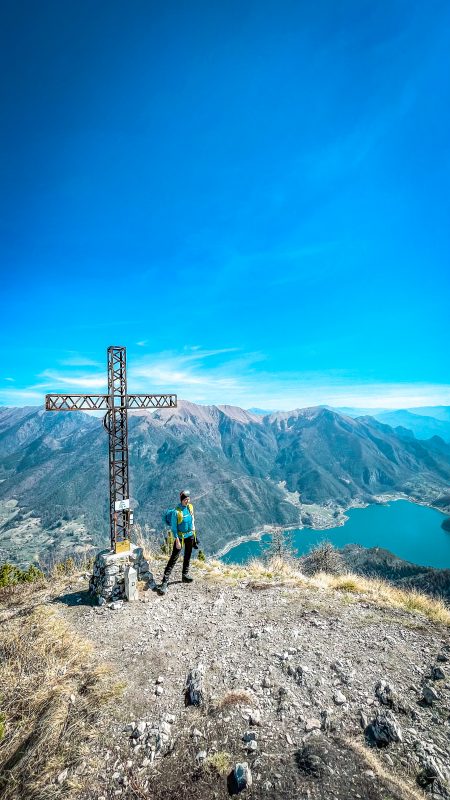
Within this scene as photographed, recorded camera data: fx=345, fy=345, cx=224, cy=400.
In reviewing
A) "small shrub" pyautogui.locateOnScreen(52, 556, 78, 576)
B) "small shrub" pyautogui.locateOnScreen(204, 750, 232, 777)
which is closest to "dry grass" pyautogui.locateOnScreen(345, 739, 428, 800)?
"small shrub" pyautogui.locateOnScreen(204, 750, 232, 777)

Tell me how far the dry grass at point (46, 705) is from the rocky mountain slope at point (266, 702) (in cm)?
11

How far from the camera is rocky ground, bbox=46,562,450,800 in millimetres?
4516

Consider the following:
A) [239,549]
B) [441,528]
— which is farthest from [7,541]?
[441,528]

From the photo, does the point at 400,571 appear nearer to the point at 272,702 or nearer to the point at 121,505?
the point at 121,505

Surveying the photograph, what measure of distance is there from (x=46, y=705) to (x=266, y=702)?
3.62 metres

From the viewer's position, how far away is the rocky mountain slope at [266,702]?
4.50m

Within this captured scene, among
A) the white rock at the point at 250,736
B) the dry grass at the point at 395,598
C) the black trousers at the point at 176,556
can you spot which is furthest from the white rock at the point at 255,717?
the dry grass at the point at 395,598

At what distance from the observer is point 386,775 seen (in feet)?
14.7

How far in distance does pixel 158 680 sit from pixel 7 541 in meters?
220

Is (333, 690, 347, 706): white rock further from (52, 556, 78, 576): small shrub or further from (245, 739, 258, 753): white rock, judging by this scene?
(52, 556, 78, 576): small shrub

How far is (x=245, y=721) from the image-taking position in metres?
5.54

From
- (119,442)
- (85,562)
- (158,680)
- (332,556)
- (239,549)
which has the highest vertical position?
(119,442)

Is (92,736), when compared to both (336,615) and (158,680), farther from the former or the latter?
(336,615)

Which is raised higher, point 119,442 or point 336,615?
point 119,442
